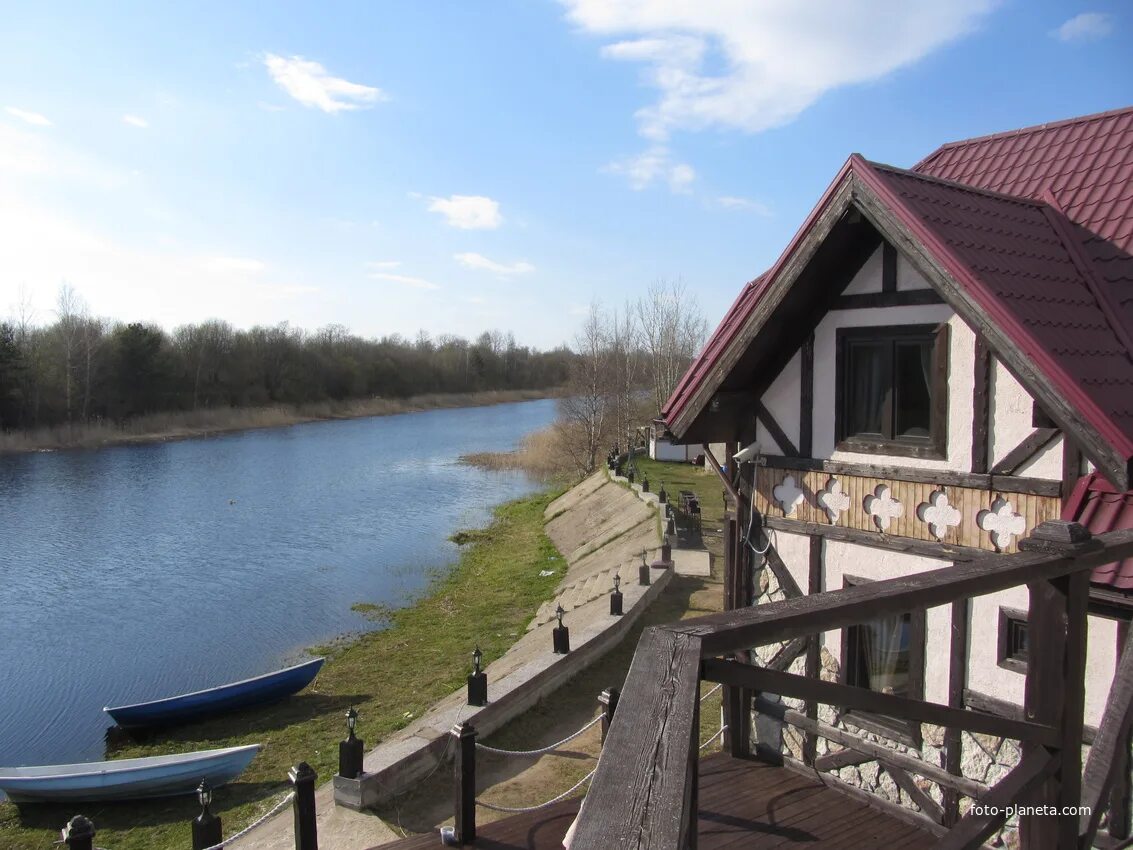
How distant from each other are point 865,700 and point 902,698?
0.81ft

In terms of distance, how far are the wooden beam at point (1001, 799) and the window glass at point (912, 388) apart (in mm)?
4050

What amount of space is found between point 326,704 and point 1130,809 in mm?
12735

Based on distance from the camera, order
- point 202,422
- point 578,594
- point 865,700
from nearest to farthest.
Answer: point 865,700 < point 578,594 < point 202,422

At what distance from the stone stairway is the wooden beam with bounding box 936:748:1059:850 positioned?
534 inches

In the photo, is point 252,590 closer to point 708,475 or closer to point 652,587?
point 652,587

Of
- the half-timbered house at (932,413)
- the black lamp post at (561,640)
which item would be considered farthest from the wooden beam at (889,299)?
the black lamp post at (561,640)

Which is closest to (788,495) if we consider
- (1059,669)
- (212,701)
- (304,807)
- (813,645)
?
(813,645)

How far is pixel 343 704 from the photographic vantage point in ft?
48.2

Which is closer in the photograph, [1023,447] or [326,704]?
[1023,447]

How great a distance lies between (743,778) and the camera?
557 centimetres

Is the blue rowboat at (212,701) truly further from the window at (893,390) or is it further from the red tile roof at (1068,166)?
the red tile roof at (1068,166)

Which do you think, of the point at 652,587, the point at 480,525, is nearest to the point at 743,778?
the point at 652,587

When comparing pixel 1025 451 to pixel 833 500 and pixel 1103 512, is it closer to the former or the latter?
pixel 1103 512

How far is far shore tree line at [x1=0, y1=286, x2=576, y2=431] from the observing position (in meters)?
54.6
